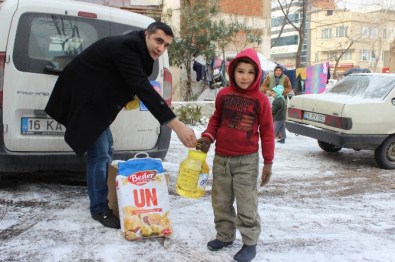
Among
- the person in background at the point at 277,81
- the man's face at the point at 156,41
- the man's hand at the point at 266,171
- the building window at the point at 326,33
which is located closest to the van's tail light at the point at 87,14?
the man's face at the point at 156,41

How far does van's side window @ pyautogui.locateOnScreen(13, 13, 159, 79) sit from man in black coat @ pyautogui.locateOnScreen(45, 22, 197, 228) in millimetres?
689

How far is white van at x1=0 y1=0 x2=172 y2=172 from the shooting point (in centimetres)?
403

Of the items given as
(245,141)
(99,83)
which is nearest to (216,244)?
(245,141)

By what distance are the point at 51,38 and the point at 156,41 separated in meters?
1.37

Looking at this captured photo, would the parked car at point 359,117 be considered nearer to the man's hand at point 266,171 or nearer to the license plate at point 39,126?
the man's hand at point 266,171

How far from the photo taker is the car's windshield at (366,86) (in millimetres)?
7043

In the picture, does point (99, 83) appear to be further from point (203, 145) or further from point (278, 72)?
point (278, 72)

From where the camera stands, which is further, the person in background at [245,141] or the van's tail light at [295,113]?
the van's tail light at [295,113]

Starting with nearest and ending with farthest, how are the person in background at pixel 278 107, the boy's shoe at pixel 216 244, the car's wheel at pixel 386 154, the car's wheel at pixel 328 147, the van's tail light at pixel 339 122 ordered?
the boy's shoe at pixel 216 244 → the van's tail light at pixel 339 122 → the car's wheel at pixel 386 154 → the car's wheel at pixel 328 147 → the person in background at pixel 278 107

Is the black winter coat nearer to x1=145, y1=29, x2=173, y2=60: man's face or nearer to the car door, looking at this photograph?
x1=145, y1=29, x2=173, y2=60: man's face

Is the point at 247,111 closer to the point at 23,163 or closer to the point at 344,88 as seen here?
the point at 23,163

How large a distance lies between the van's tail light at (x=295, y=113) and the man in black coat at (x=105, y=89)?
4790 mm

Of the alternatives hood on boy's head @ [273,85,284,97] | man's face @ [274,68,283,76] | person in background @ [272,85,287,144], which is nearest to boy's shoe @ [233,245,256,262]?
person in background @ [272,85,287,144]

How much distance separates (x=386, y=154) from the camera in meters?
6.98
